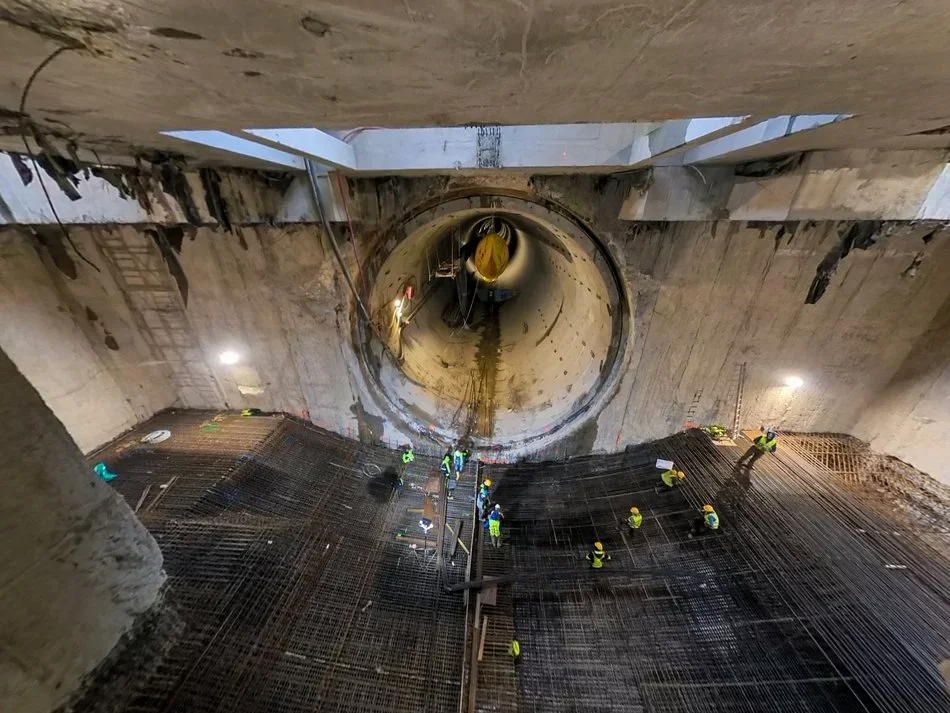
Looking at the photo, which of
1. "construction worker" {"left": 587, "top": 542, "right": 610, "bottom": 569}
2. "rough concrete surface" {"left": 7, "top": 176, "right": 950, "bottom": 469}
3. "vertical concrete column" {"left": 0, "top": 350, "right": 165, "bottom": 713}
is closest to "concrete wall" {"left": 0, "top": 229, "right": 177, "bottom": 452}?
"rough concrete surface" {"left": 7, "top": 176, "right": 950, "bottom": 469}

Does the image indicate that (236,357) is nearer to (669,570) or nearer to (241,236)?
(241,236)

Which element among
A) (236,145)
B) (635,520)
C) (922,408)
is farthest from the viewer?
(922,408)

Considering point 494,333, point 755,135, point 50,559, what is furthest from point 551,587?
point 494,333

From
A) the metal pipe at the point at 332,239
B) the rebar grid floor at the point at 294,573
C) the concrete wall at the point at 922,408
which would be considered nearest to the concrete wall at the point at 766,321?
the concrete wall at the point at 922,408

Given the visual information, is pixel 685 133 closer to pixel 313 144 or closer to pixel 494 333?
pixel 313 144

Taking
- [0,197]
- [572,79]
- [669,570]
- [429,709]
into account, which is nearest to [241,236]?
[0,197]

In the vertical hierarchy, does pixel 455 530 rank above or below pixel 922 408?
below

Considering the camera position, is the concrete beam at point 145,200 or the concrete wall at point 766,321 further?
the concrete wall at point 766,321

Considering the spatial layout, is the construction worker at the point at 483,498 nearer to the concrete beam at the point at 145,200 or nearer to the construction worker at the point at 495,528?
the construction worker at the point at 495,528
